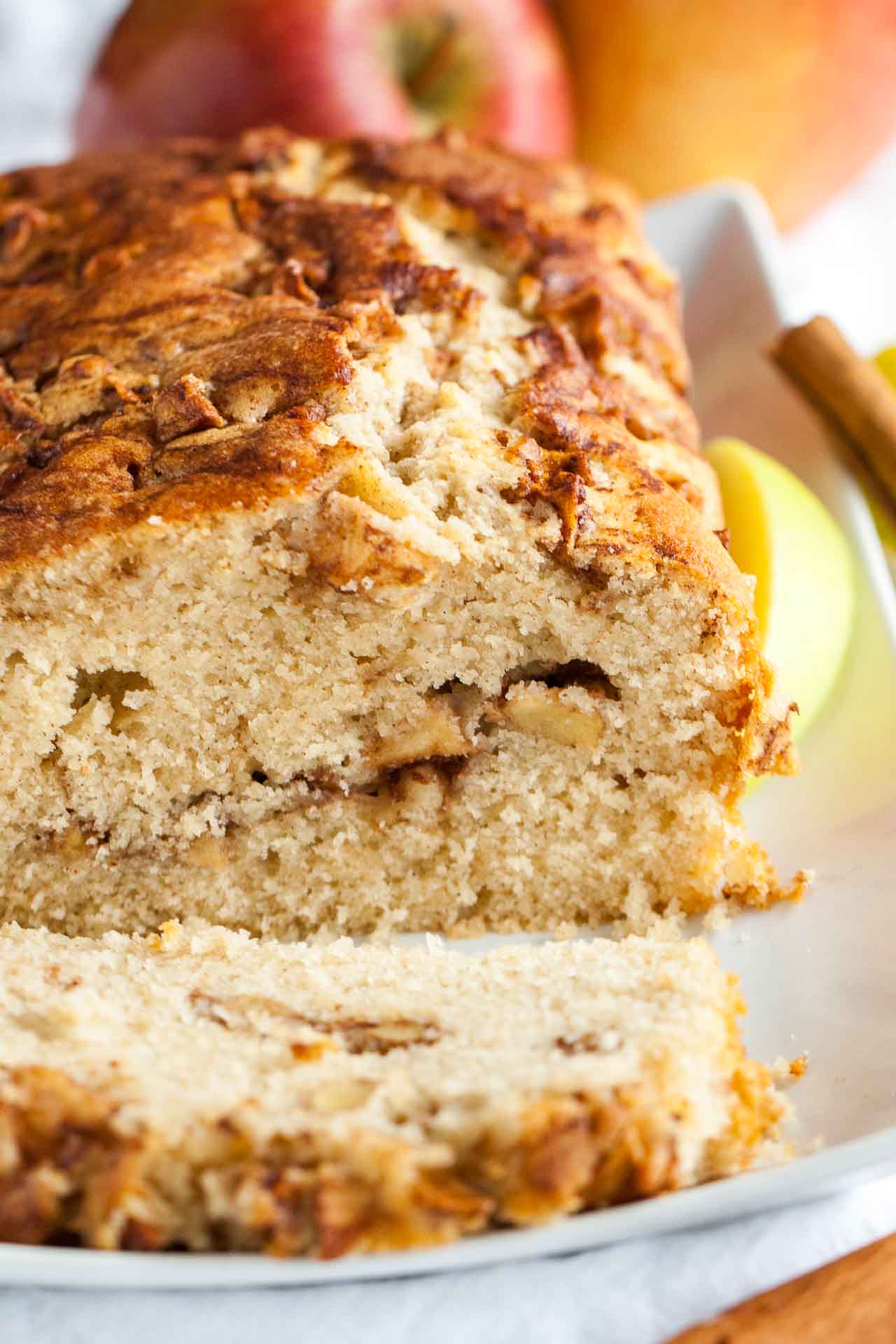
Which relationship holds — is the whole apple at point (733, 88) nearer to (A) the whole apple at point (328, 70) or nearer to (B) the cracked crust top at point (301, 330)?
(A) the whole apple at point (328, 70)

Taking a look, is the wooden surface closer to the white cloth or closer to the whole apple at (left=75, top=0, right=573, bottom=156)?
the white cloth

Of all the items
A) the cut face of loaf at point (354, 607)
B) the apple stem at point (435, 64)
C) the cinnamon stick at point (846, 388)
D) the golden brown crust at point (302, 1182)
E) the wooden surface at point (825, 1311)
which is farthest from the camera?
the apple stem at point (435, 64)

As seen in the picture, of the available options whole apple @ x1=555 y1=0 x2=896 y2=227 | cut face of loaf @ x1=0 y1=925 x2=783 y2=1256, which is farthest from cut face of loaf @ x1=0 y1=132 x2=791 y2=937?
whole apple @ x1=555 y1=0 x2=896 y2=227

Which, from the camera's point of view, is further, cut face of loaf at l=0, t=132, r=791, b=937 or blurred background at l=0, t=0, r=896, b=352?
blurred background at l=0, t=0, r=896, b=352

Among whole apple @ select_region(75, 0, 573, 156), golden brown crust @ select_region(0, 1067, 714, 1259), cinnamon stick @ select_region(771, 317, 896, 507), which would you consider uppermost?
whole apple @ select_region(75, 0, 573, 156)

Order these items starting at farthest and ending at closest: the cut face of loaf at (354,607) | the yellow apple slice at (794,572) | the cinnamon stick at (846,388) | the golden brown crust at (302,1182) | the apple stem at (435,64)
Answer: the apple stem at (435,64) → the cinnamon stick at (846,388) → the yellow apple slice at (794,572) → the cut face of loaf at (354,607) → the golden brown crust at (302,1182)

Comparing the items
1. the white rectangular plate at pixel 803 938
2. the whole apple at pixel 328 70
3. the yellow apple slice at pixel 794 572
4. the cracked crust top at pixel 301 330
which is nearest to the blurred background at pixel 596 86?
the whole apple at pixel 328 70

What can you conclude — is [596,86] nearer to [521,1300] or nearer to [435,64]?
[435,64]

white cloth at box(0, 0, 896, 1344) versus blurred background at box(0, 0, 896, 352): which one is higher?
blurred background at box(0, 0, 896, 352)

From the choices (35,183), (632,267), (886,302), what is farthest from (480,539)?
(886,302)
